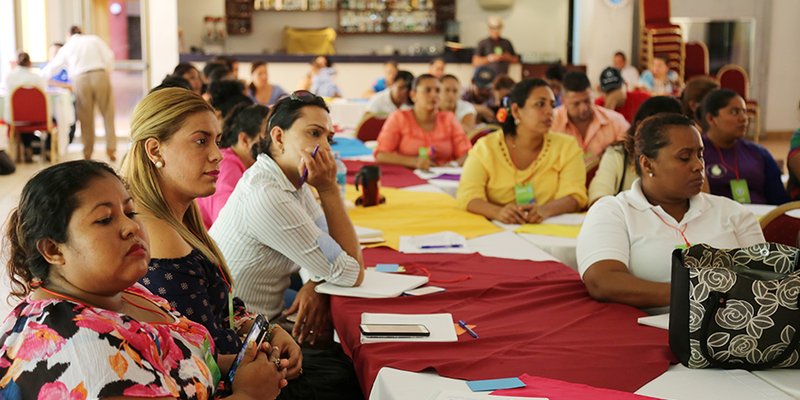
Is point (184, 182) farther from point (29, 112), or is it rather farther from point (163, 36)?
point (163, 36)

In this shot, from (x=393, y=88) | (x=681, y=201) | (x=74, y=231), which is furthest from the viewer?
(x=393, y=88)

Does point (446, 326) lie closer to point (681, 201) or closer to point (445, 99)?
point (681, 201)

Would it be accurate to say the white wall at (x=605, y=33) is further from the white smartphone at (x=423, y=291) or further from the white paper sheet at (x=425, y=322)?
the white paper sheet at (x=425, y=322)

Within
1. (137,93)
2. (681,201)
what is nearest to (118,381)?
(681,201)

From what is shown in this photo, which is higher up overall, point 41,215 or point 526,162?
point 41,215

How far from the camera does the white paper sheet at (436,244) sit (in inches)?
136

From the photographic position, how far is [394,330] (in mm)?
2336

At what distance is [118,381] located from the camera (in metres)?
1.45

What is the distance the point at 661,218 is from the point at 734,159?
1.93 m

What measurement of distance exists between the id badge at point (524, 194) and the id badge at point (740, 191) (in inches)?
38.7

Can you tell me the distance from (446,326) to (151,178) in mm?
833

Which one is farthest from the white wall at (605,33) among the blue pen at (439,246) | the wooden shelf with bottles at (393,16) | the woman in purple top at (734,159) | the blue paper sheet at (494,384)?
the blue paper sheet at (494,384)

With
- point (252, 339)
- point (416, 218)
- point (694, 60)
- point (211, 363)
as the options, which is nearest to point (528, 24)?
point (694, 60)

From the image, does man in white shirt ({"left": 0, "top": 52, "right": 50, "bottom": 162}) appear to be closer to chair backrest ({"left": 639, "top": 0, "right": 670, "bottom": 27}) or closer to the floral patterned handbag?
chair backrest ({"left": 639, "top": 0, "right": 670, "bottom": 27})
